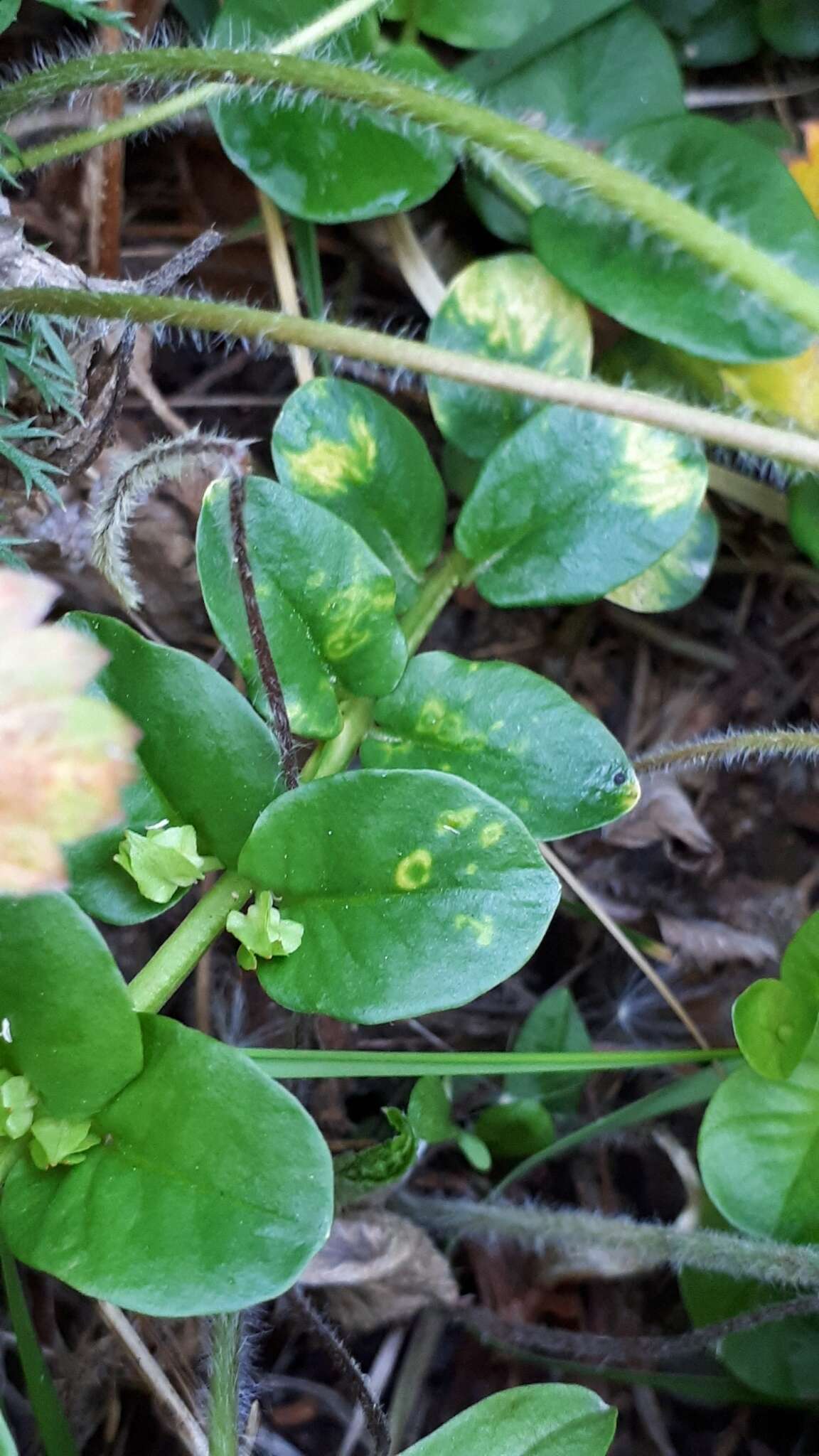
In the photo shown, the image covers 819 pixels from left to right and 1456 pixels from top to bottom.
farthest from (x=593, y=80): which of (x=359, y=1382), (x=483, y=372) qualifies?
(x=359, y=1382)

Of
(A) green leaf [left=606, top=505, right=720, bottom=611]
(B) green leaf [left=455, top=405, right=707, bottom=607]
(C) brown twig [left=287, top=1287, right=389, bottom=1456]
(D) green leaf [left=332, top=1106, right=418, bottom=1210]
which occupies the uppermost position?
(B) green leaf [left=455, top=405, right=707, bottom=607]

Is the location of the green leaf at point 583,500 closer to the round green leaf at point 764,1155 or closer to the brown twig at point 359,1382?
the round green leaf at point 764,1155

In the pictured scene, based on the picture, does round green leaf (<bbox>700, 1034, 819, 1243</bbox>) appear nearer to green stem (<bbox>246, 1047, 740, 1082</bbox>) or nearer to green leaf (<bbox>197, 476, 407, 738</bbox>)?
green stem (<bbox>246, 1047, 740, 1082</bbox>)

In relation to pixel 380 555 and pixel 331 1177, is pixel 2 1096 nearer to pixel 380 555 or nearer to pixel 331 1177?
pixel 331 1177

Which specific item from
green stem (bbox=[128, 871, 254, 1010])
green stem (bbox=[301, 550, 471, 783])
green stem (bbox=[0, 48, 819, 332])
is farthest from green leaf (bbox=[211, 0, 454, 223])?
green stem (bbox=[128, 871, 254, 1010])

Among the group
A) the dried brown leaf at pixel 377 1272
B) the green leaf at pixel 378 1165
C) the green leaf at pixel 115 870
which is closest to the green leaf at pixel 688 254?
the green leaf at pixel 115 870

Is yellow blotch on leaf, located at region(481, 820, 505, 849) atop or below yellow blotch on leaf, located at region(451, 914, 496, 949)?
atop
